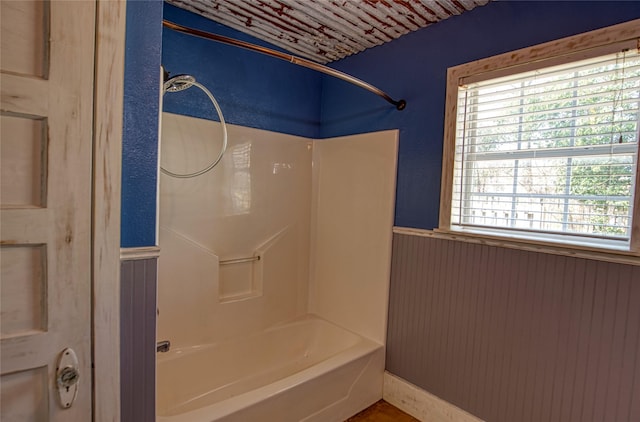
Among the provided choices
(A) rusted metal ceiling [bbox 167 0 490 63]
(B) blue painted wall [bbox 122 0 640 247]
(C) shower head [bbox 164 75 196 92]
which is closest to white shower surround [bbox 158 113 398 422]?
(B) blue painted wall [bbox 122 0 640 247]

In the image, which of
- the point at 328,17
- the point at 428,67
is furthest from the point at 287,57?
the point at 428,67

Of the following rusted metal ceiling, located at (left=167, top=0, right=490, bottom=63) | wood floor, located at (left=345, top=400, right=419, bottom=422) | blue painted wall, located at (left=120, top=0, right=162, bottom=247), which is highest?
rusted metal ceiling, located at (left=167, top=0, right=490, bottom=63)

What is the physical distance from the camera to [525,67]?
1.57 meters

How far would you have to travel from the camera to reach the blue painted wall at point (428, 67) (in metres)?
1.48

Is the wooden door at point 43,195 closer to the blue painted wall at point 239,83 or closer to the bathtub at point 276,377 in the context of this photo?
the bathtub at point 276,377

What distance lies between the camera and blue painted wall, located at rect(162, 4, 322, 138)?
1941 mm

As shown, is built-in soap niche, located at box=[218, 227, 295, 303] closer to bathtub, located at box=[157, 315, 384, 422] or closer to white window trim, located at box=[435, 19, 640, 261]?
bathtub, located at box=[157, 315, 384, 422]

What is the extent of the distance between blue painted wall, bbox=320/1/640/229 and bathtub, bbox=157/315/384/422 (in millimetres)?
1012

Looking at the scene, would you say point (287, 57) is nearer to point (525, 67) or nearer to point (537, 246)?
point (525, 67)

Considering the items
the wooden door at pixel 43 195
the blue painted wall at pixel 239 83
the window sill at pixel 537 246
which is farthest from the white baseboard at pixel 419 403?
the blue painted wall at pixel 239 83

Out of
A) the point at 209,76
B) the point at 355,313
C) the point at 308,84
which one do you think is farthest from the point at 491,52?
the point at 355,313

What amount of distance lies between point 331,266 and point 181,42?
1840 mm

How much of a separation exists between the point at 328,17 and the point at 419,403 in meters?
2.42

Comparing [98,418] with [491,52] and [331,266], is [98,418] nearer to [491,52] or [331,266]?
[331,266]
